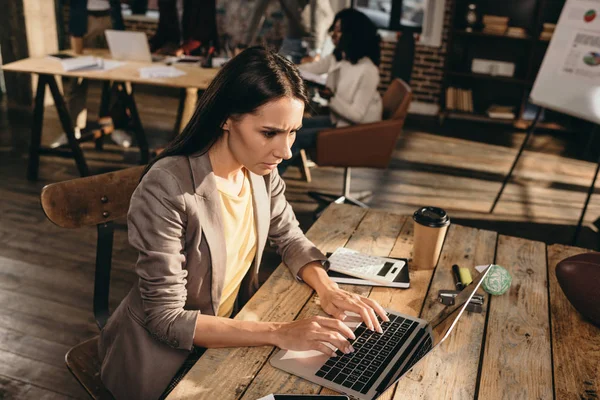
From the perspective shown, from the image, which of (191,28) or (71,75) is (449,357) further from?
(191,28)

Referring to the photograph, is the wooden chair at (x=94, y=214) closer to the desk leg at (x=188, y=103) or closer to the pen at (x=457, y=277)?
the pen at (x=457, y=277)

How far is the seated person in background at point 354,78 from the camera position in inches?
138

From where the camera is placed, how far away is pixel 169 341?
1364mm

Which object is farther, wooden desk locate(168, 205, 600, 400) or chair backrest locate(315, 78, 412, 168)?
chair backrest locate(315, 78, 412, 168)

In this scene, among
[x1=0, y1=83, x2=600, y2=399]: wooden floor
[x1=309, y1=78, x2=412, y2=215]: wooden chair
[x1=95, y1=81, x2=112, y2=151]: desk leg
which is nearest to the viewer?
[x1=0, y1=83, x2=600, y2=399]: wooden floor

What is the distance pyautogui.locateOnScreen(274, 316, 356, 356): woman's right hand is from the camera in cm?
124

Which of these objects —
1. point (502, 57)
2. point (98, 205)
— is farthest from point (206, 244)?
point (502, 57)

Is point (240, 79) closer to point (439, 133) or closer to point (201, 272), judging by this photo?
point (201, 272)

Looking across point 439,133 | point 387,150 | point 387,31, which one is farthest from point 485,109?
point 387,150

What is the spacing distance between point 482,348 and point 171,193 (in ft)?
2.68

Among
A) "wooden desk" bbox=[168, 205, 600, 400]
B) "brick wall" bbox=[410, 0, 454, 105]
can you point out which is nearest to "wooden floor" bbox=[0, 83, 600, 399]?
"brick wall" bbox=[410, 0, 454, 105]

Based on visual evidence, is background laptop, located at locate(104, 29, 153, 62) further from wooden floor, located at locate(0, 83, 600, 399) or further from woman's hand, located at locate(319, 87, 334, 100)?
woman's hand, located at locate(319, 87, 334, 100)

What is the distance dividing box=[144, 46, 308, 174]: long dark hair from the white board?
107 inches

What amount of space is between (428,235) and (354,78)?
2063mm
